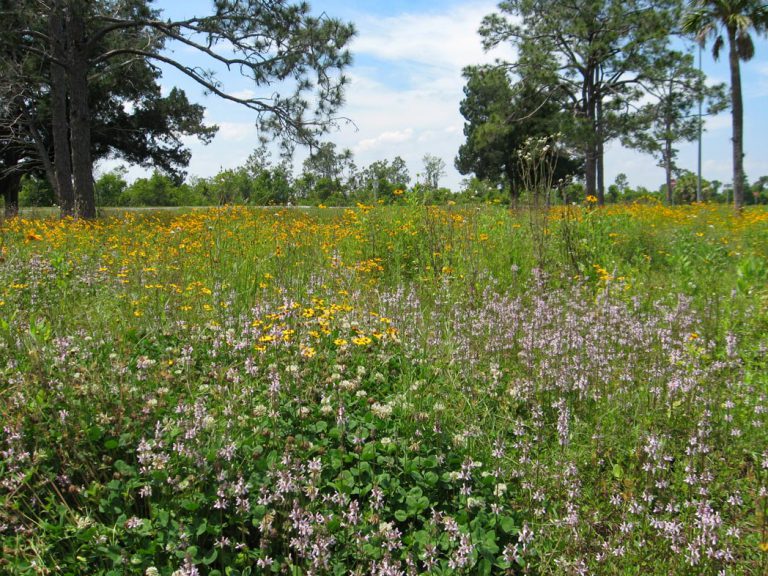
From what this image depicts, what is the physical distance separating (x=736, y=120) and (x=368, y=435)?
20.5 meters

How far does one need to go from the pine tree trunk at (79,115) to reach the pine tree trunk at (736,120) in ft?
63.7

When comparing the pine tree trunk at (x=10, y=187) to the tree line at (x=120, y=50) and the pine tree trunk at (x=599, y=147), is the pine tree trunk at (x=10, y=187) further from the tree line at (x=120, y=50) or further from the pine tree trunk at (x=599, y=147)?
the pine tree trunk at (x=599, y=147)

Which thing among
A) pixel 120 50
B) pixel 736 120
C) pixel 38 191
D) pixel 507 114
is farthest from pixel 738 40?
pixel 38 191

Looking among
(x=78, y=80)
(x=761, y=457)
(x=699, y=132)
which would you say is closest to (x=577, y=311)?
(x=761, y=457)

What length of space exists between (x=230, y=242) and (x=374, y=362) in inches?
149

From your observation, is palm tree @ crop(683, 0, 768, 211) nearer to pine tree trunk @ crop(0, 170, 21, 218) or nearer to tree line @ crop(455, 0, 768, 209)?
tree line @ crop(455, 0, 768, 209)

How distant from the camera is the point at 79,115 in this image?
1168 cm

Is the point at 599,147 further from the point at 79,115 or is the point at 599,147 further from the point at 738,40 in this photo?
the point at 79,115

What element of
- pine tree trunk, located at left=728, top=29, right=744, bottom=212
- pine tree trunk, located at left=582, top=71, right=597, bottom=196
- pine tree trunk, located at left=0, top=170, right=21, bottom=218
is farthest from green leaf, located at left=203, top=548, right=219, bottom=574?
pine tree trunk, located at left=582, top=71, right=597, bottom=196

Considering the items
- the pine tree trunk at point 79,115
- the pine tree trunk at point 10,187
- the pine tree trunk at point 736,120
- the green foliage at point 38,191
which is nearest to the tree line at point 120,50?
the pine tree trunk at point 79,115

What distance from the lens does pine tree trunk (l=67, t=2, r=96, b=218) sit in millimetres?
11562

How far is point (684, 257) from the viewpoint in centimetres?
652

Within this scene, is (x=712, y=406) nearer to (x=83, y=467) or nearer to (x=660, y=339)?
(x=660, y=339)

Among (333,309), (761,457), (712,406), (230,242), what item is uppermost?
(230,242)
